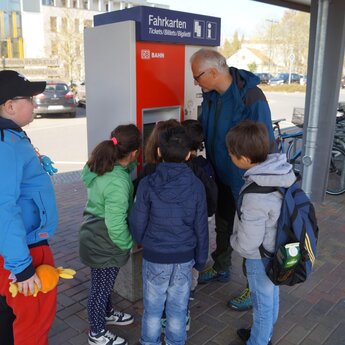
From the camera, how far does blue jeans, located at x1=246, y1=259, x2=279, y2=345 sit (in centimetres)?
235

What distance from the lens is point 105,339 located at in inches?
102

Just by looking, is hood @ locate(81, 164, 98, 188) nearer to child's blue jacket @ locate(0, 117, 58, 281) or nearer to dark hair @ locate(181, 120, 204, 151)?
child's blue jacket @ locate(0, 117, 58, 281)

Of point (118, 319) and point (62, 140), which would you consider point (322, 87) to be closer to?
point (118, 319)

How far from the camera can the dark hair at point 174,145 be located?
2.15 metres

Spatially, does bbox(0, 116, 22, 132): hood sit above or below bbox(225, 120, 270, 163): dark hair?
above

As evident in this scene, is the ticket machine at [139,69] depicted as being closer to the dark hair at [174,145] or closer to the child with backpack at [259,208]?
the dark hair at [174,145]

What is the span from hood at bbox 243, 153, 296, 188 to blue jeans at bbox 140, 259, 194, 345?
64 centimetres

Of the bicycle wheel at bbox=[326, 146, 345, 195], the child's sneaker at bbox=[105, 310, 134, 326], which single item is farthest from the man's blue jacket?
the bicycle wheel at bbox=[326, 146, 345, 195]

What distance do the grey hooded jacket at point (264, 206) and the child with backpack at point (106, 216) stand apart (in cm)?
73

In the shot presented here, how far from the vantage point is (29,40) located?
46.1 meters

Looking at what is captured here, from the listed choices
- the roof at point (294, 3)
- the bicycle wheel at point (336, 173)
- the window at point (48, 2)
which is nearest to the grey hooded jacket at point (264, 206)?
the bicycle wheel at point (336, 173)

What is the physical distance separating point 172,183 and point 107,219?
530mm

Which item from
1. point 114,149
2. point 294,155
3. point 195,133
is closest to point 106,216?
point 114,149

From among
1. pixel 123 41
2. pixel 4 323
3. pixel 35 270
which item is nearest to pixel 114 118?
pixel 123 41
